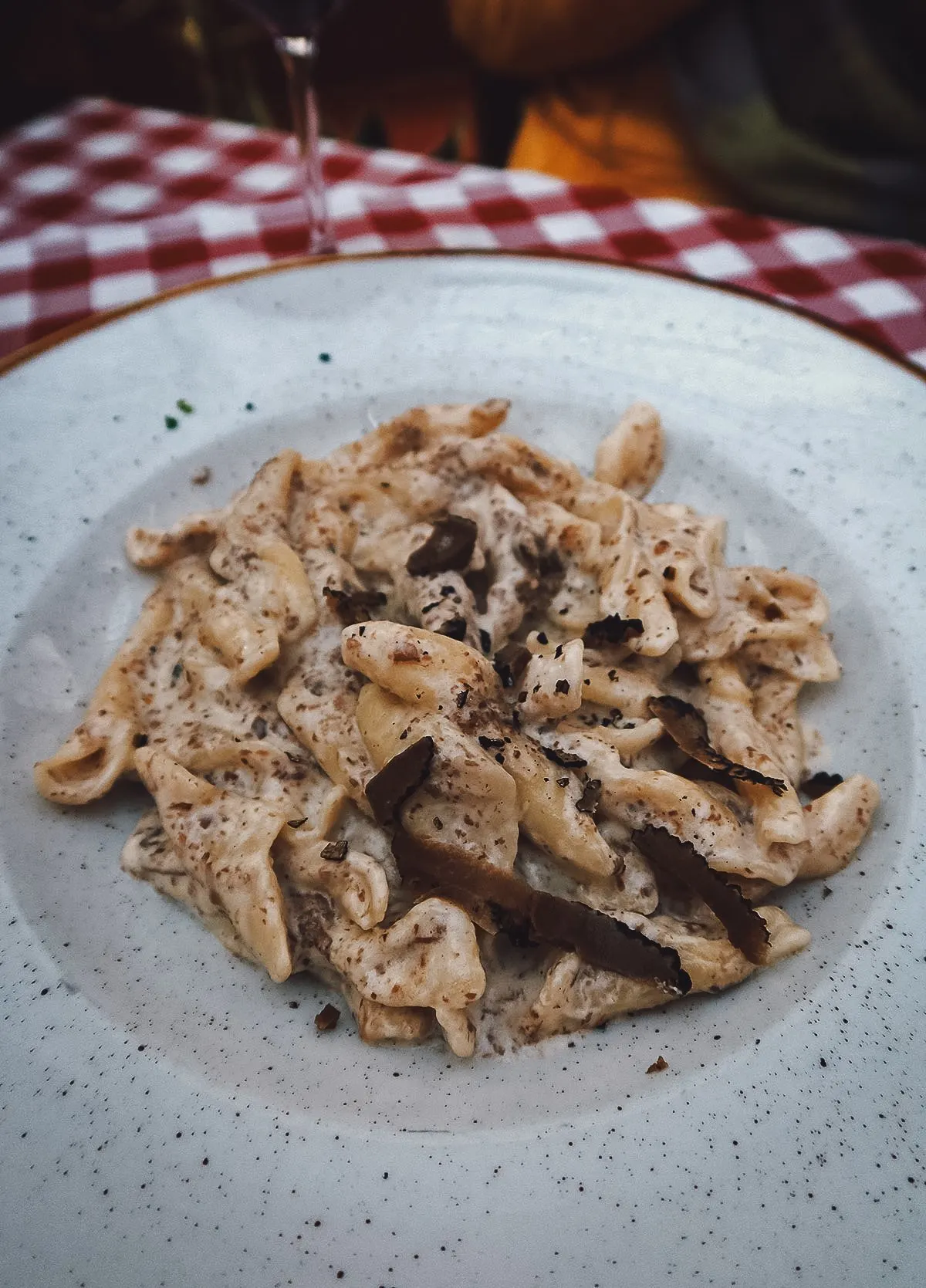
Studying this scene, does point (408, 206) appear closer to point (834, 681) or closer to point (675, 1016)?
point (834, 681)

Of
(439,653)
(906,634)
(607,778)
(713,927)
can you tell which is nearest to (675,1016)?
(713,927)

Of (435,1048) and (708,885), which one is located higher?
(708,885)

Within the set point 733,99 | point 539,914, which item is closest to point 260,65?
point 733,99

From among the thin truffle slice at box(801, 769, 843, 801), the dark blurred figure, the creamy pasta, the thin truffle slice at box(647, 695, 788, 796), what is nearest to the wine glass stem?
the creamy pasta

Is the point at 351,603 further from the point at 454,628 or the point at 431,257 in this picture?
the point at 431,257

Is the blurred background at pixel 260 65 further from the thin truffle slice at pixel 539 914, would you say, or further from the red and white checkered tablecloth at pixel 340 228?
the thin truffle slice at pixel 539 914

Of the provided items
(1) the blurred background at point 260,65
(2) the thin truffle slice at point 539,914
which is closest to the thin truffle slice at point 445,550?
(2) the thin truffle slice at point 539,914
